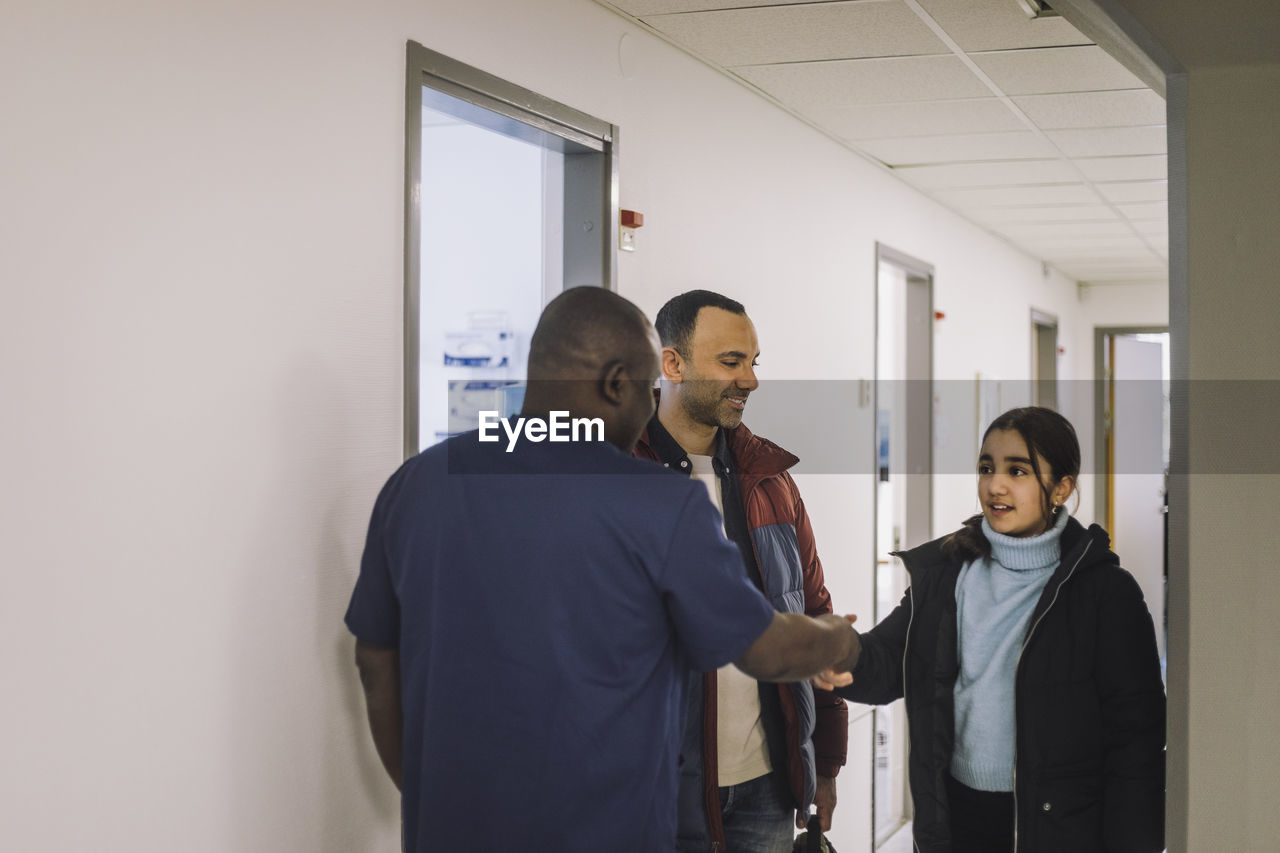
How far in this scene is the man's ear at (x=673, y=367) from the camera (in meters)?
2.37

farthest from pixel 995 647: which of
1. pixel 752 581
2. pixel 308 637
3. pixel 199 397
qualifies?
pixel 199 397

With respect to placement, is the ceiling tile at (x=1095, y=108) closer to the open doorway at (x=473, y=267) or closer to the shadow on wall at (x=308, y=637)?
the open doorway at (x=473, y=267)

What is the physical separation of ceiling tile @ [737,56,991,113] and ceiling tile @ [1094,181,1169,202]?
1819mm

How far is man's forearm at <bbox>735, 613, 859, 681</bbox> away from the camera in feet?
5.49

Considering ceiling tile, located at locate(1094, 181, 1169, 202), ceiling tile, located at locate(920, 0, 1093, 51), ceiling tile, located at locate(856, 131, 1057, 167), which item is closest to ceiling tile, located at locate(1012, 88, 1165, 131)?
ceiling tile, located at locate(856, 131, 1057, 167)

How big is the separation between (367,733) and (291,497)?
1.64ft

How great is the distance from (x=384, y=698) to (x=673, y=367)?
0.89m

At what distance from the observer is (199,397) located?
1778 millimetres

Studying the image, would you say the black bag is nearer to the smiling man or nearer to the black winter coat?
the smiling man

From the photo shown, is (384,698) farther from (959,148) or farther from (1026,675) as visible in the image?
(959,148)

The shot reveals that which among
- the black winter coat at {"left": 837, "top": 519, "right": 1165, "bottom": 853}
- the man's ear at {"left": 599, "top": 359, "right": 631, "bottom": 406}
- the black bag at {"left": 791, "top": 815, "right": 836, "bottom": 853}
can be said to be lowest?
the black bag at {"left": 791, "top": 815, "right": 836, "bottom": 853}

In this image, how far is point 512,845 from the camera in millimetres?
1587

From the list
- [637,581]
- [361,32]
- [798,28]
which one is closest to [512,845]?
[637,581]

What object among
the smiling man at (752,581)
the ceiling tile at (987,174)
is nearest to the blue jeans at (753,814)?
the smiling man at (752,581)
